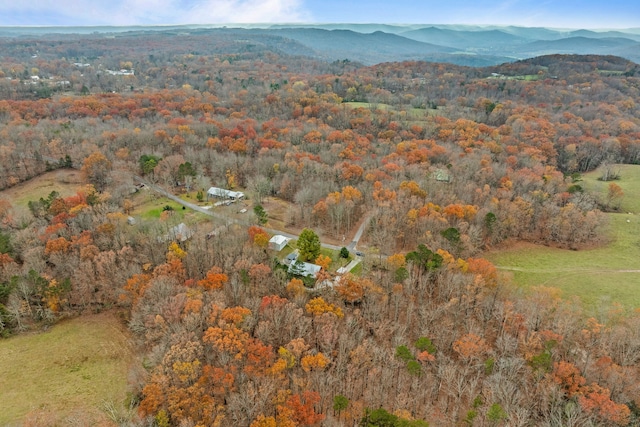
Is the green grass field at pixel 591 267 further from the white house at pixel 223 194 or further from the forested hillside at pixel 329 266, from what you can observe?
the white house at pixel 223 194

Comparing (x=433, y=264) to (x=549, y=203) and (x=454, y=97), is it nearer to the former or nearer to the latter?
(x=549, y=203)

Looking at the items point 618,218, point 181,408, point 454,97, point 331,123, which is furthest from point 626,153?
point 181,408

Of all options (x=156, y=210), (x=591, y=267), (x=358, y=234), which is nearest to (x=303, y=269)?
(x=358, y=234)

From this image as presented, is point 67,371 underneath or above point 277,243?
underneath

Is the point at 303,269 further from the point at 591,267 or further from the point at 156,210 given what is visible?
the point at 591,267

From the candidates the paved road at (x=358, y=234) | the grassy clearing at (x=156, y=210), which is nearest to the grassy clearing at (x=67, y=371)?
the grassy clearing at (x=156, y=210)

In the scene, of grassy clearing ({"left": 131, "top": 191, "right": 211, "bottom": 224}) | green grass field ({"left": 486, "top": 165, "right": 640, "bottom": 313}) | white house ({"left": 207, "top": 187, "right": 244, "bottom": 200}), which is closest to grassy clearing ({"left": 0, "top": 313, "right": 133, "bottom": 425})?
grassy clearing ({"left": 131, "top": 191, "right": 211, "bottom": 224})

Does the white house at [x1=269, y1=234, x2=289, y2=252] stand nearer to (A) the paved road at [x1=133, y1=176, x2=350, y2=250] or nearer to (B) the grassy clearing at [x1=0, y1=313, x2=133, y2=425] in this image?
(A) the paved road at [x1=133, y1=176, x2=350, y2=250]
